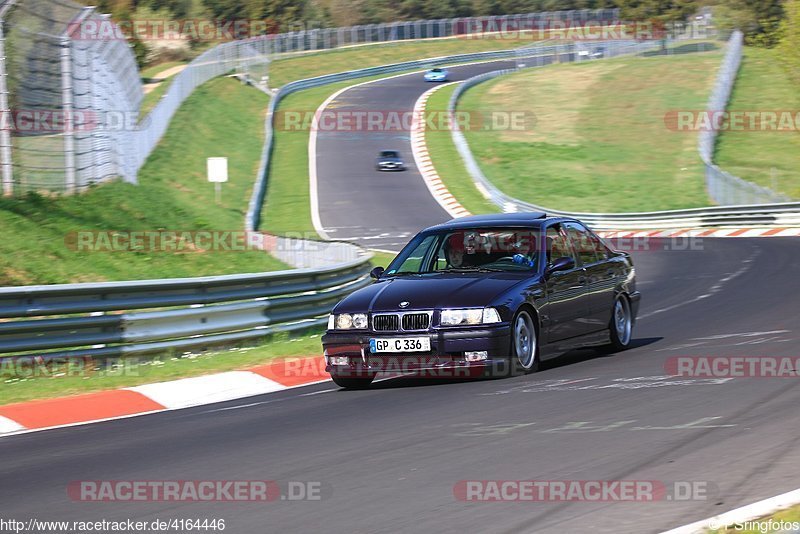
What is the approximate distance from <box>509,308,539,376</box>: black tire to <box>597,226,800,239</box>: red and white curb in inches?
979

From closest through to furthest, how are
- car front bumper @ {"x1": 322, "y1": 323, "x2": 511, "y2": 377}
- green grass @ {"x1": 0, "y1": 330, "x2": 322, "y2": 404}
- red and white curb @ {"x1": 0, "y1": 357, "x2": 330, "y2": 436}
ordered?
red and white curb @ {"x1": 0, "y1": 357, "x2": 330, "y2": 436} < car front bumper @ {"x1": 322, "y1": 323, "x2": 511, "y2": 377} < green grass @ {"x1": 0, "y1": 330, "x2": 322, "y2": 404}

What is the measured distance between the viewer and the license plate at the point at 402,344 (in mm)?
10133

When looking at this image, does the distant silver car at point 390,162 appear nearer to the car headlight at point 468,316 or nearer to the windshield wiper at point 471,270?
the windshield wiper at point 471,270

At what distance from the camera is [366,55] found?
95000 mm

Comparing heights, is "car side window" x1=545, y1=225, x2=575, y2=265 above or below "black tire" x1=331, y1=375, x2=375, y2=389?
above

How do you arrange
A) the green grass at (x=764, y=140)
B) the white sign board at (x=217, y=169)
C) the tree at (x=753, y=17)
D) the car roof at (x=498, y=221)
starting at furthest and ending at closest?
the tree at (x=753, y=17) → the green grass at (x=764, y=140) → the white sign board at (x=217, y=169) → the car roof at (x=498, y=221)

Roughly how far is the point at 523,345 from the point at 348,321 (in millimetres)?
1584

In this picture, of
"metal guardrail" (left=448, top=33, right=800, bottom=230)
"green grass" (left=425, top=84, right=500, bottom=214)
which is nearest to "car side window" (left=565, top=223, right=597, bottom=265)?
"metal guardrail" (left=448, top=33, right=800, bottom=230)

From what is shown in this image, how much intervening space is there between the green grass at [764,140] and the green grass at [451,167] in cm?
1032

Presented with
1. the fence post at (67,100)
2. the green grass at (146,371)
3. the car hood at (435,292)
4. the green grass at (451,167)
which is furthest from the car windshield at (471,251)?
the green grass at (451,167)

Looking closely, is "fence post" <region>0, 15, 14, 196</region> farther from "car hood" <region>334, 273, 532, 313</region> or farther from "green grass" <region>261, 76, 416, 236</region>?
"green grass" <region>261, 76, 416, 236</region>

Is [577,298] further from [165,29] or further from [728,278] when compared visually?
[165,29]

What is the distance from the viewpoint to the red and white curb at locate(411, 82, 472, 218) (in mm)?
42469

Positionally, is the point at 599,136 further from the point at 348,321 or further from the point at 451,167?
the point at 348,321
